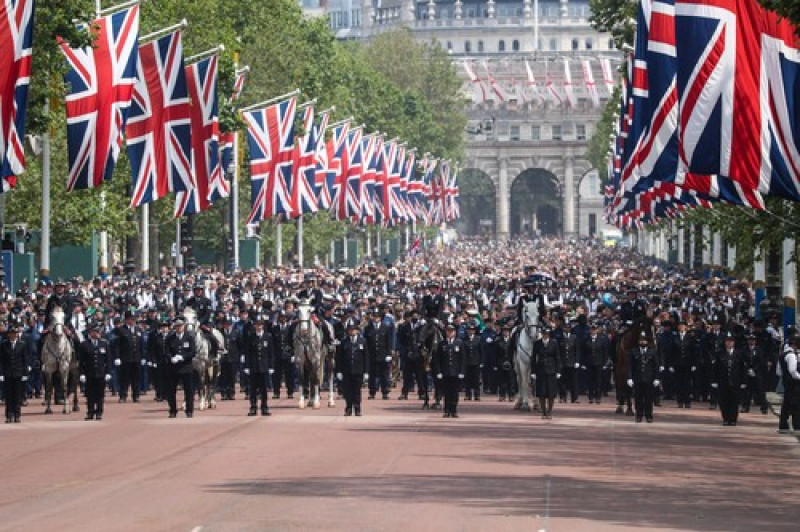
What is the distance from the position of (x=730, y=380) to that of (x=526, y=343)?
3665mm

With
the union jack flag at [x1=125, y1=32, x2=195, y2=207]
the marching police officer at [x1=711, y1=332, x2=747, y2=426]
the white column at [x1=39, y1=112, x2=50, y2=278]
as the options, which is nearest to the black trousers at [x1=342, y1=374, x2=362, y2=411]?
the marching police officer at [x1=711, y1=332, x2=747, y2=426]

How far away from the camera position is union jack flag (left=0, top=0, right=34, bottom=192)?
32.6 meters

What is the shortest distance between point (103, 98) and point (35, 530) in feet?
73.9

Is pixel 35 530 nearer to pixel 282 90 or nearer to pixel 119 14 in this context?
pixel 119 14

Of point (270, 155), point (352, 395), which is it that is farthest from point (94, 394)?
point (270, 155)

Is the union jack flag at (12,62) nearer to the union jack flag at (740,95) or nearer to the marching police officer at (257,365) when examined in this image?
the marching police officer at (257,365)

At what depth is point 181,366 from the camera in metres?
36.2

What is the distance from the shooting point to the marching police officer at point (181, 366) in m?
35.9

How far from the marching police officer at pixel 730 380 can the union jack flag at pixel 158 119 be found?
14.9m

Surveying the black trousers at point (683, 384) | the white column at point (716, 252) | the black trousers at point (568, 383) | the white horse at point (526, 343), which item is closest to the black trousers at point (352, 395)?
the white horse at point (526, 343)

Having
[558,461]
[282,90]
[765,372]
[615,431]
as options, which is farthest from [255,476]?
[282,90]

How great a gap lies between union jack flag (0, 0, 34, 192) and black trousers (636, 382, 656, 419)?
11477 mm

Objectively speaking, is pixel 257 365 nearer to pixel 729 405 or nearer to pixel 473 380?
pixel 473 380

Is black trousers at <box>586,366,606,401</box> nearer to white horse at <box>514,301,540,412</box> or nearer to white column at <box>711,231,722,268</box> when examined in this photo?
white horse at <box>514,301,540,412</box>
